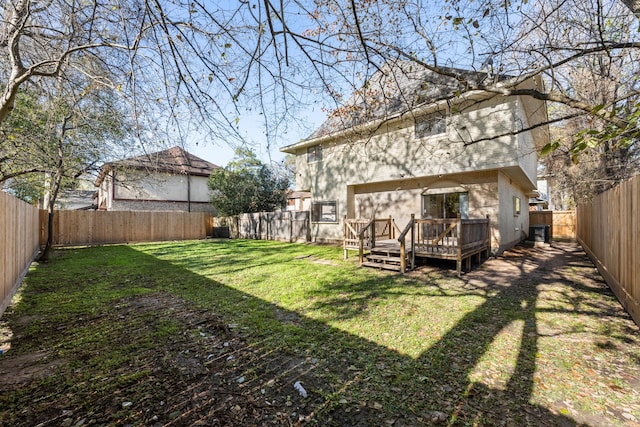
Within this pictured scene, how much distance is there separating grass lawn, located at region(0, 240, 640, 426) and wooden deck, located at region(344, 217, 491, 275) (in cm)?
151

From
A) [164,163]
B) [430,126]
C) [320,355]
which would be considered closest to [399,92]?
[164,163]

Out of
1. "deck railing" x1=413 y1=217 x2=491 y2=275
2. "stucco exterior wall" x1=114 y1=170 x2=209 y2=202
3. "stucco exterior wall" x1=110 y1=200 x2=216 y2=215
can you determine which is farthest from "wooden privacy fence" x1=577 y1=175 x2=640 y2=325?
"stucco exterior wall" x1=110 y1=200 x2=216 y2=215

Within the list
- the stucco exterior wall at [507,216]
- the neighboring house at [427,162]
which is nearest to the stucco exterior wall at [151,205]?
the neighboring house at [427,162]

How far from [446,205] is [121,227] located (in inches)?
682

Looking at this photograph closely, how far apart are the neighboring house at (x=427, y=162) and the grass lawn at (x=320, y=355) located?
Result: 427 cm

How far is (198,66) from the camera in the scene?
3297 mm

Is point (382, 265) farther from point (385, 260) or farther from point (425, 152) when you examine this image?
point (425, 152)

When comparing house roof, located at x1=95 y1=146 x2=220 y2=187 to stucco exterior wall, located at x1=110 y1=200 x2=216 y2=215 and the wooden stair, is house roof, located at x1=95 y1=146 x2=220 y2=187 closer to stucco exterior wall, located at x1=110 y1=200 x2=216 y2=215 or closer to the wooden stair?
stucco exterior wall, located at x1=110 y1=200 x2=216 y2=215

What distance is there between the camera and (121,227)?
15.9 m

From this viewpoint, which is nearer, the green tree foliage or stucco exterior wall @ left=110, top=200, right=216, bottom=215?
stucco exterior wall @ left=110, top=200, right=216, bottom=215

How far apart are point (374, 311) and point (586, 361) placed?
251 cm

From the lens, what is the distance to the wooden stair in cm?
774

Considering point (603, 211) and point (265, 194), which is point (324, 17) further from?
point (265, 194)

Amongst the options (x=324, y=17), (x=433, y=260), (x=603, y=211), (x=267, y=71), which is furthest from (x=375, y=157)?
(x=267, y=71)
